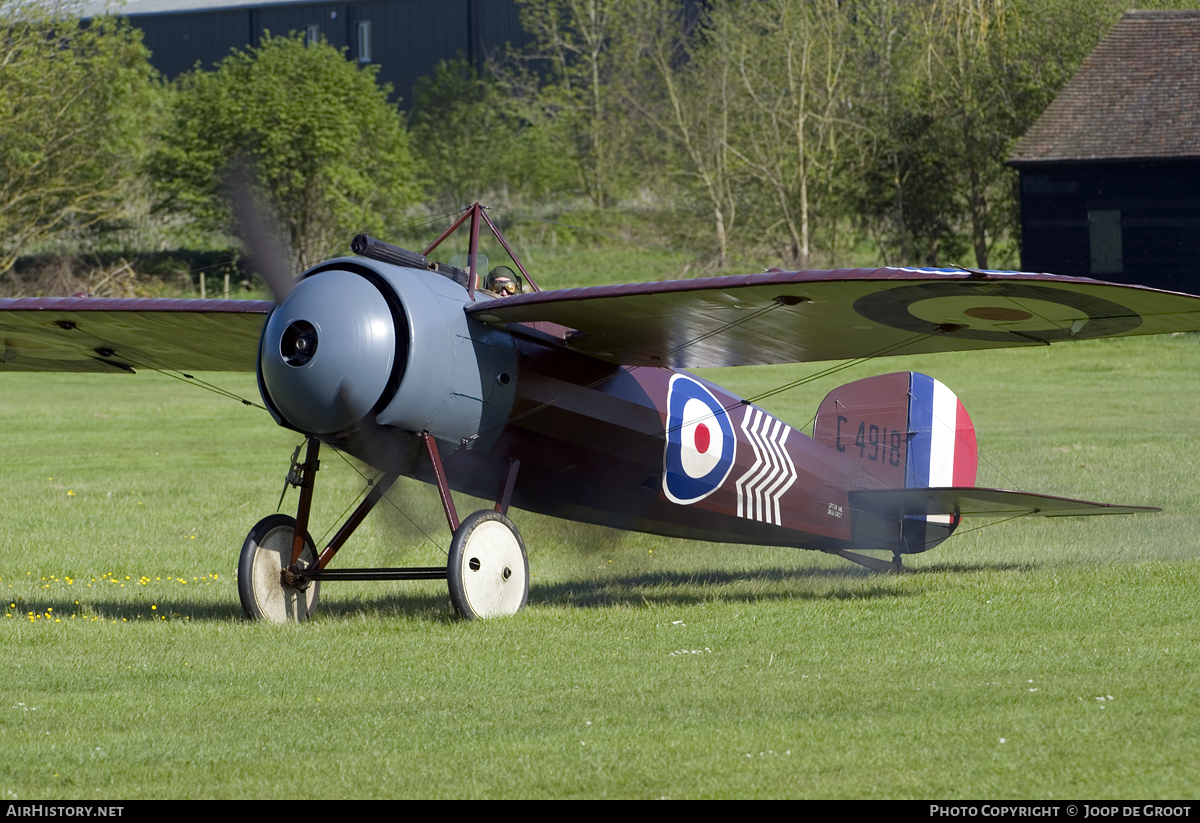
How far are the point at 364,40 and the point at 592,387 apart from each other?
62310 mm

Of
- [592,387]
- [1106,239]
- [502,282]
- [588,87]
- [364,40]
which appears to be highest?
[364,40]

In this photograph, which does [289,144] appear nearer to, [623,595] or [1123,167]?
[1123,167]

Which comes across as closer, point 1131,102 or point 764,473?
point 764,473

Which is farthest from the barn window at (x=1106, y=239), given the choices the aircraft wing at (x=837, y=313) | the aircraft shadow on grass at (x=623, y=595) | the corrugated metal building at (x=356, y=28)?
the corrugated metal building at (x=356, y=28)

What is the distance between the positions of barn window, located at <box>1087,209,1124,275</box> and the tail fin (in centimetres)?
3023

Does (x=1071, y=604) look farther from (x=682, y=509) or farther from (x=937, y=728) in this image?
(x=937, y=728)

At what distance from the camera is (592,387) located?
1017 centimetres

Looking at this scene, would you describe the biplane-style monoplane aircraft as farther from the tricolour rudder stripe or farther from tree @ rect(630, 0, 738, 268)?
tree @ rect(630, 0, 738, 268)

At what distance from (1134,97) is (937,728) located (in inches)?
1498

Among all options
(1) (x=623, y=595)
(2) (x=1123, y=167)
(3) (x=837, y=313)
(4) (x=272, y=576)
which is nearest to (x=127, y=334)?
(4) (x=272, y=576)

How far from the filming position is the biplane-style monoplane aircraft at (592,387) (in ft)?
28.2

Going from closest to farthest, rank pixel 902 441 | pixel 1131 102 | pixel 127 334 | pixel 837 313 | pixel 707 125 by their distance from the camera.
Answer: pixel 837 313 < pixel 127 334 < pixel 902 441 < pixel 1131 102 < pixel 707 125

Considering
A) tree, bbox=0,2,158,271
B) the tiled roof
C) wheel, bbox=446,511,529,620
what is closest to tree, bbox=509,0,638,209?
tree, bbox=0,2,158,271

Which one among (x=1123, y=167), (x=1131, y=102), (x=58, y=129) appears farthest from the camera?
(x=58, y=129)
